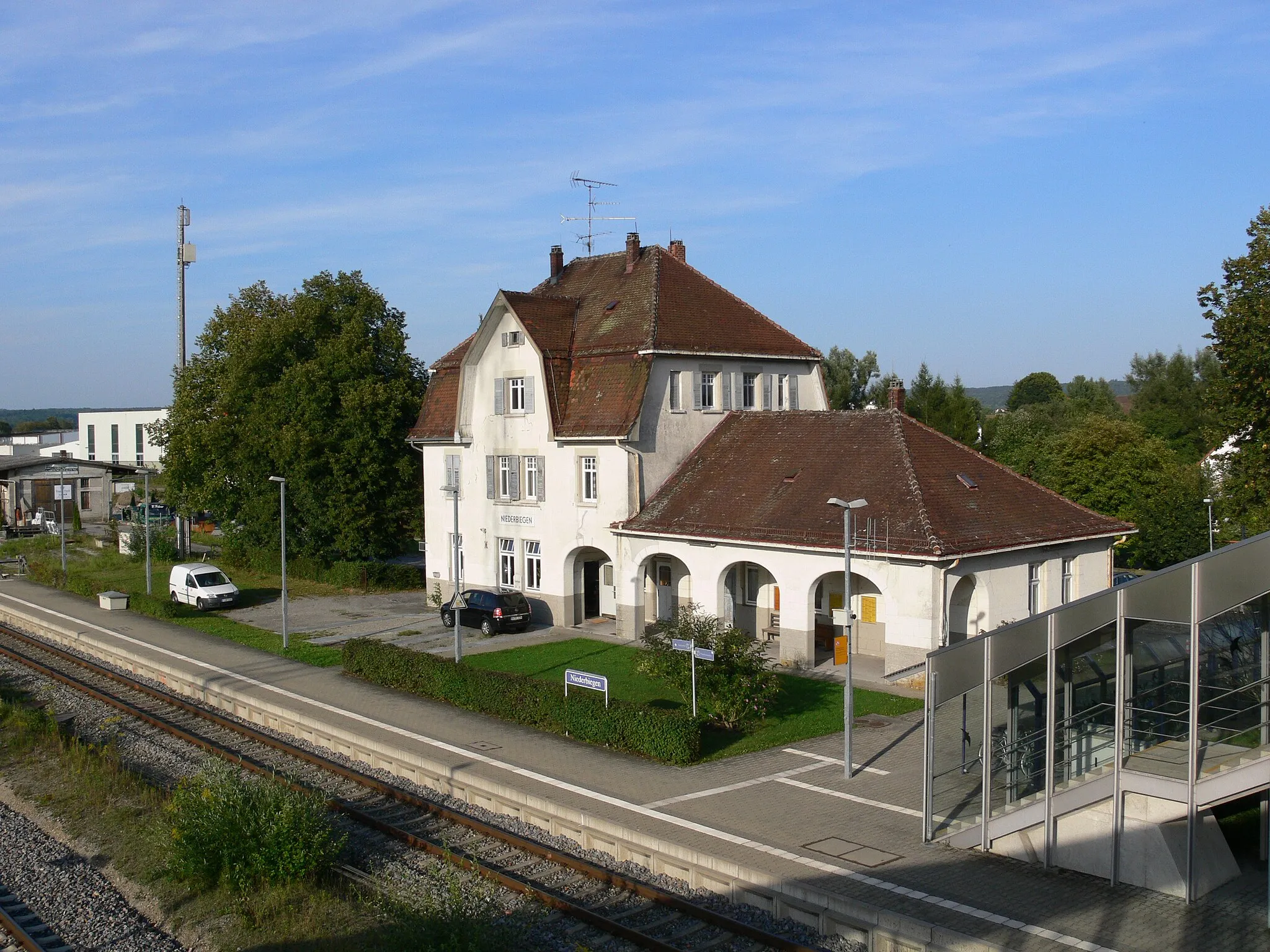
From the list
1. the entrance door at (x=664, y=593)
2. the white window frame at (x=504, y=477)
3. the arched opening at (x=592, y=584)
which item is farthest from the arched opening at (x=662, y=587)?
the white window frame at (x=504, y=477)

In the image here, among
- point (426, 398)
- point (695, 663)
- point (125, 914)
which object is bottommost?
point (125, 914)

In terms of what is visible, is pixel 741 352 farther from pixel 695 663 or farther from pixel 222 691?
pixel 222 691

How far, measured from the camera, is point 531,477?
36.1 metres

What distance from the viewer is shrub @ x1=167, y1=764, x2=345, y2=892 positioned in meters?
14.4

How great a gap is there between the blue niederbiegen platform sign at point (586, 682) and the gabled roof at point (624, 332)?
1135cm

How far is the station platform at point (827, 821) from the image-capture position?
1250 centimetres

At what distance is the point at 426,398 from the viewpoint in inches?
1639

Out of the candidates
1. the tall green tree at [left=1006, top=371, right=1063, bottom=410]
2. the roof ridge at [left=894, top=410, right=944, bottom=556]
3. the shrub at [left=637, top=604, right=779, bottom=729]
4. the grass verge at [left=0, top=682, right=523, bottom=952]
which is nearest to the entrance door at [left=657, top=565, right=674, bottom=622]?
the roof ridge at [left=894, top=410, right=944, bottom=556]

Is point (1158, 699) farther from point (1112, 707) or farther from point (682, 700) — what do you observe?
point (682, 700)

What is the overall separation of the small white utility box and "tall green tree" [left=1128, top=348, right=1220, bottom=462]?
5612cm

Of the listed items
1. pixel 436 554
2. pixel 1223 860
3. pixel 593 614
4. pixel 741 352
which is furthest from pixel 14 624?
pixel 1223 860

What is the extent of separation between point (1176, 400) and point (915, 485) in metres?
65.7

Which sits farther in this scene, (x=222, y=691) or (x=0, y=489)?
(x=0, y=489)

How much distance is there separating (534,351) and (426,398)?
7.65 m
